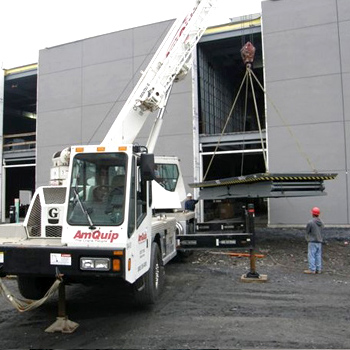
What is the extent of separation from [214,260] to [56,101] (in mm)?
15229

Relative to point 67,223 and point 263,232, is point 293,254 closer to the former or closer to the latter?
point 263,232

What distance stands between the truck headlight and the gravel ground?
953mm

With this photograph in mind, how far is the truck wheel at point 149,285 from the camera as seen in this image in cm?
576

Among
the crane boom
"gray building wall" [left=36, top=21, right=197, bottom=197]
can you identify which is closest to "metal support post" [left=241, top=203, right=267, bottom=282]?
the crane boom

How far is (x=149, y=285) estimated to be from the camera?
599 cm

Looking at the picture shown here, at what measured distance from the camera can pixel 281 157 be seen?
16984mm

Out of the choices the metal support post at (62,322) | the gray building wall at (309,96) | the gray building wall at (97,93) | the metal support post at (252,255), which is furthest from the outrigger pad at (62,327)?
the gray building wall at (97,93)

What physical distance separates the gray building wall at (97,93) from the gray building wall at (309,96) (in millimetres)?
4286

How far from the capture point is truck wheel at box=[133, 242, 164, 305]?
5758 millimetres

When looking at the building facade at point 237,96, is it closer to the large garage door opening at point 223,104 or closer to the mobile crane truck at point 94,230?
the large garage door opening at point 223,104

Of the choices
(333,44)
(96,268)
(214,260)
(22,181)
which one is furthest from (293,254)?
(22,181)

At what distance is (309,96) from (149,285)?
1351 centimetres

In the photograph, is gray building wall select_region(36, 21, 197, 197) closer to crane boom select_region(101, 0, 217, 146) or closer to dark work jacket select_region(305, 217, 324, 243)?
crane boom select_region(101, 0, 217, 146)

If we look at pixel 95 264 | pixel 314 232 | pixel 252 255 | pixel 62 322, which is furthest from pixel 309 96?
pixel 62 322
